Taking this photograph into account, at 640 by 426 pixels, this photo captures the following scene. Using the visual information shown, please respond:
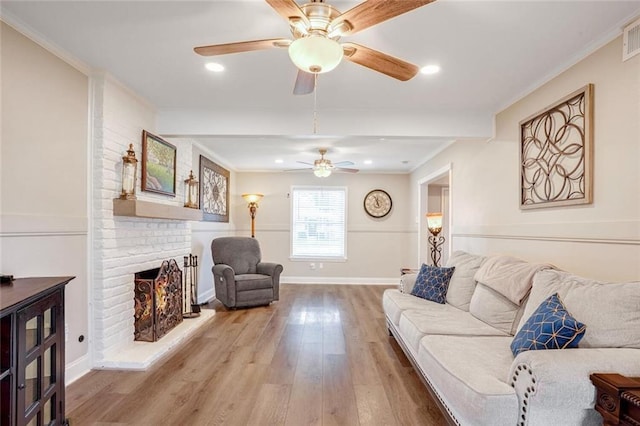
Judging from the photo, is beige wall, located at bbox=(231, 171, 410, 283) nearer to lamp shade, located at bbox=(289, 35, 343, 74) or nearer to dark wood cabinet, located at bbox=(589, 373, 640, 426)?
lamp shade, located at bbox=(289, 35, 343, 74)

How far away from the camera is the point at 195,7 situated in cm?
192

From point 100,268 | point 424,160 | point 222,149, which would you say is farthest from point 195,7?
point 424,160

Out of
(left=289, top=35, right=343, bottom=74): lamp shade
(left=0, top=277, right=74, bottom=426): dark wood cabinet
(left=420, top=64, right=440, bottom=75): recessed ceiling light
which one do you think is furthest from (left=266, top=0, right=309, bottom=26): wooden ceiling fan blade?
(left=0, top=277, right=74, bottom=426): dark wood cabinet

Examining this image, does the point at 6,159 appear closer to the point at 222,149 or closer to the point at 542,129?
the point at 222,149

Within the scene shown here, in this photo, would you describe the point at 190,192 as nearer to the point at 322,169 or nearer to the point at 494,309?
the point at 322,169

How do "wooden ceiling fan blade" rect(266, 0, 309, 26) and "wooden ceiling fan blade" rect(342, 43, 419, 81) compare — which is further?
"wooden ceiling fan blade" rect(342, 43, 419, 81)

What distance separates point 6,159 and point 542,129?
3808 mm

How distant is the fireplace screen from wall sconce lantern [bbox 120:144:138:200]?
0.83 meters

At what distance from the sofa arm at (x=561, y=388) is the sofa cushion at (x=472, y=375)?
0.06 m

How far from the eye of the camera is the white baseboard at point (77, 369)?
253 cm

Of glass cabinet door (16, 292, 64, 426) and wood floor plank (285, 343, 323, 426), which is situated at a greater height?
glass cabinet door (16, 292, 64, 426)

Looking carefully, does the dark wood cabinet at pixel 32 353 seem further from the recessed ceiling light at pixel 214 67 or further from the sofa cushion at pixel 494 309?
the sofa cushion at pixel 494 309

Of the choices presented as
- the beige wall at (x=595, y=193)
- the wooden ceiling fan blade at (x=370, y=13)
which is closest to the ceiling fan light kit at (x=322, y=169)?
the beige wall at (x=595, y=193)

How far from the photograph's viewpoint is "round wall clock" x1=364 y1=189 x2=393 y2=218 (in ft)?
23.4
